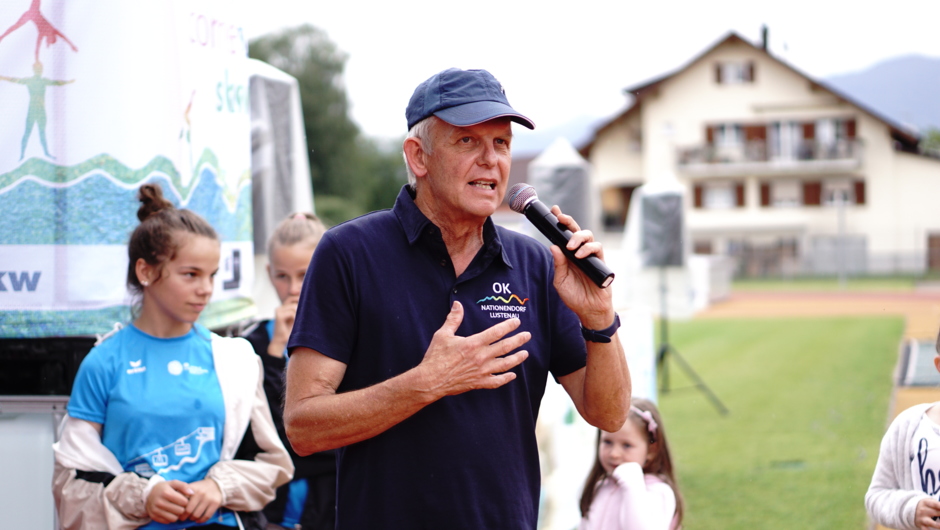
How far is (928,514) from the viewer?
290 cm

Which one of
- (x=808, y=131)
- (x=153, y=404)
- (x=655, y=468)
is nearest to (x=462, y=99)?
(x=153, y=404)

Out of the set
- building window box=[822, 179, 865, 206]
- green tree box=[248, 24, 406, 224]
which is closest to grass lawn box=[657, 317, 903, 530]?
green tree box=[248, 24, 406, 224]

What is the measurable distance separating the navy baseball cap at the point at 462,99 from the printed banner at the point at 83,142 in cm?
165

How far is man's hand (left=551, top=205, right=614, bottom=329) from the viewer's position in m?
2.18

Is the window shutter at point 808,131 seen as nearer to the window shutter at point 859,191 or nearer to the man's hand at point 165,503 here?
the window shutter at point 859,191

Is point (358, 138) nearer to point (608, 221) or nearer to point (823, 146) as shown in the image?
point (608, 221)

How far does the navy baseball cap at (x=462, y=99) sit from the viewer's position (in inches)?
85.4

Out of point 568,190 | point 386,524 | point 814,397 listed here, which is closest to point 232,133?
point 386,524

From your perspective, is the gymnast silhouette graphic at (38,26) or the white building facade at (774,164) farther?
the white building facade at (774,164)

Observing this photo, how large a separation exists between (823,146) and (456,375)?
5196cm

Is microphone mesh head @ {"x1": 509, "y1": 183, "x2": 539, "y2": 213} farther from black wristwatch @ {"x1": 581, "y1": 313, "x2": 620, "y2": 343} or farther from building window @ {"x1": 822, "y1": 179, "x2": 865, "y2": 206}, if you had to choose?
building window @ {"x1": 822, "y1": 179, "x2": 865, "y2": 206}

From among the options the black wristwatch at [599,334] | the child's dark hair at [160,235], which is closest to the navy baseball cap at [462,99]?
the black wristwatch at [599,334]

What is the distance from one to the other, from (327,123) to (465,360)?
4660cm

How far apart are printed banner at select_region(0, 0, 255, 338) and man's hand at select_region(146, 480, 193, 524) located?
0.91 meters
